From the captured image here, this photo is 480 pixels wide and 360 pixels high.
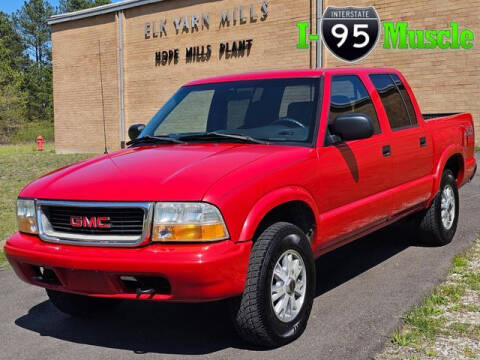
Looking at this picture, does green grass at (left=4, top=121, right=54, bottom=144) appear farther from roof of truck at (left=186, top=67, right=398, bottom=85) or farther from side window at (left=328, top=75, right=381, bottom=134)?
side window at (left=328, top=75, right=381, bottom=134)

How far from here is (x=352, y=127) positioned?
4.56 m

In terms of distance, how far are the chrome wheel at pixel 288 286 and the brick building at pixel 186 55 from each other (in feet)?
43.6

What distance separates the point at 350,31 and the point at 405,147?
46.2 ft

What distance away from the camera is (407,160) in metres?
5.77

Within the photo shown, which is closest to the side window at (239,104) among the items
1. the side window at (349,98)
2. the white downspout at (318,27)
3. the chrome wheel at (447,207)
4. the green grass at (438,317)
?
the side window at (349,98)

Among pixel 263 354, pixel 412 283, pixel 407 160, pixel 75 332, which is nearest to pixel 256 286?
pixel 263 354

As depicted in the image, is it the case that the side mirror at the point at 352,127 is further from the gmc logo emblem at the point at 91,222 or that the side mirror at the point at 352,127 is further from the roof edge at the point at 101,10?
the roof edge at the point at 101,10

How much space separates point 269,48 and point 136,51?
7117 mm

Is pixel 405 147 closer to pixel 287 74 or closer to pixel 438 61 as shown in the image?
pixel 287 74

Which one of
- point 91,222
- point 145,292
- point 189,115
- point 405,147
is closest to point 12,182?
point 189,115

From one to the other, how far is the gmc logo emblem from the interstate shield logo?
50.6 ft

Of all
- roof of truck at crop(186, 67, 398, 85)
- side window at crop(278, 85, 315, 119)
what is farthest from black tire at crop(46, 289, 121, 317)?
roof of truck at crop(186, 67, 398, 85)

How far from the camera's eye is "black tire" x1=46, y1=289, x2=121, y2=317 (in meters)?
4.65

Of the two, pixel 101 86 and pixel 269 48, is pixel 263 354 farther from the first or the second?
pixel 101 86
